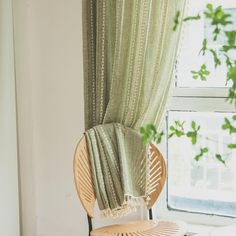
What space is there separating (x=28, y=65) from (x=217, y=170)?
1.07 metres

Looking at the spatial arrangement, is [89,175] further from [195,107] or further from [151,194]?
[195,107]

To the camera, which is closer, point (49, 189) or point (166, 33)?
point (166, 33)

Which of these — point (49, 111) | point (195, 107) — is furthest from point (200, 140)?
point (49, 111)

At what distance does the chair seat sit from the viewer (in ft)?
6.55

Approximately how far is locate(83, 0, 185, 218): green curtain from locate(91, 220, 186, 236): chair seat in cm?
10

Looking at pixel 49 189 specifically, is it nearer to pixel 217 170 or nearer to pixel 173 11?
pixel 217 170

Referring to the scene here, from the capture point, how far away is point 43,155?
8.33 feet

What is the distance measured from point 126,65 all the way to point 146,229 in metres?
0.70

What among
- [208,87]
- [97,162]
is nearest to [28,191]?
[97,162]

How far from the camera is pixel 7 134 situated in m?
2.39

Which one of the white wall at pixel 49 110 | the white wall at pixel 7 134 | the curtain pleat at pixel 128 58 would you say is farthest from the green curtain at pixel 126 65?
the white wall at pixel 7 134

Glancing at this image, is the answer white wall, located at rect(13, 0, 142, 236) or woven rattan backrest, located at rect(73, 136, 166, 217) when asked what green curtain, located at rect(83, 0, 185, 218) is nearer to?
woven rattan backrest, located at rect(73, 136, 166, 217)

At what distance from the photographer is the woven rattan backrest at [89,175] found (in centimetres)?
201

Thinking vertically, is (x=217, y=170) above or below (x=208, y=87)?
below
